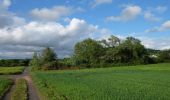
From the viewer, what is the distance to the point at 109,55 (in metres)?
137

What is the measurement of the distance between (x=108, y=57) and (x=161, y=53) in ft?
69.1

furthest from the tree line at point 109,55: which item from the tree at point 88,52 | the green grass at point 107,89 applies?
the green grass at point 107,89

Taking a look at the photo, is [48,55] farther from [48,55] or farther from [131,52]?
[131,52]

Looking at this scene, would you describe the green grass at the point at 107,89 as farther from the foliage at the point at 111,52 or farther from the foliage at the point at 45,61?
the foliage at the point at 111,52

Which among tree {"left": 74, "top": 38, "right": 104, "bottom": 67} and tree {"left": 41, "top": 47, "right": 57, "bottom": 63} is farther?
tree {"left": 74, "top": 38, "right": 104, "bottom": 67}

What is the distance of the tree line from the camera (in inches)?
5148

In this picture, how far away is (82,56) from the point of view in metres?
147

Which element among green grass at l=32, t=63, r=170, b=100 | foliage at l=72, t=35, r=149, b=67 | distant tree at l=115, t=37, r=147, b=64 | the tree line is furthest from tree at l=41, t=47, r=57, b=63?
green grass at l=32, t=63, r=170, b=100

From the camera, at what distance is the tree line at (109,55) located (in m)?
131

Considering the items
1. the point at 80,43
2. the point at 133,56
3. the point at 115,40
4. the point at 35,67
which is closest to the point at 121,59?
the point at 133,56

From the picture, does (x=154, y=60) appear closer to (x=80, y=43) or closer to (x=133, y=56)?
(x=133, y=56)

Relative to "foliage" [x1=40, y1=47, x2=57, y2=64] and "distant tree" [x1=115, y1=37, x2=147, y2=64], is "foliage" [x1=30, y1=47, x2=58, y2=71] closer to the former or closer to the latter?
"foliage" [x1=40, y1=47, x2=57, y2=64]

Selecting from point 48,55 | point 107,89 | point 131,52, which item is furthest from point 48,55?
point 107,89

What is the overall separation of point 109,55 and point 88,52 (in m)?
13.0
